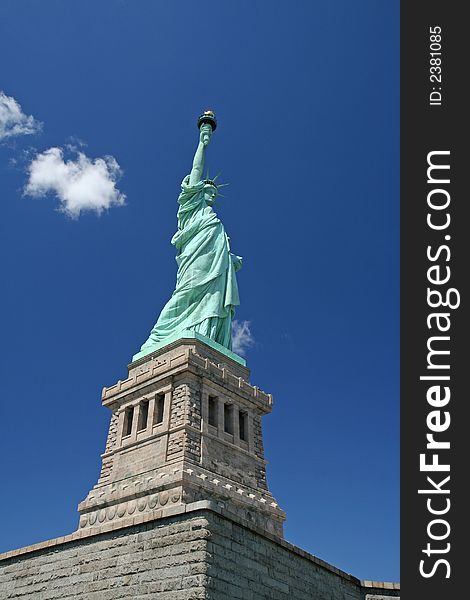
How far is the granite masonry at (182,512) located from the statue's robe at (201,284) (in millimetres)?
2004

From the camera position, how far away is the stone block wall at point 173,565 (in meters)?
11.3

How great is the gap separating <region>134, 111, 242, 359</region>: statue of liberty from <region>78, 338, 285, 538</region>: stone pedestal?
2002 millimetres

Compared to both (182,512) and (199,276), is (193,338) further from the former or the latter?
(182,512)

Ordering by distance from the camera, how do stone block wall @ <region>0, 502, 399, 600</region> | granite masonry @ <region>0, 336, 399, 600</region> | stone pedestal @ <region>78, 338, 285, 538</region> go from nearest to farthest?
stone block wall @ <region>0, 502, 399, 600</region>
granite masonry @ <region>0, 336, 399, 600</region>
stone pedestal @ <region>78, 338, 285, 538</region>

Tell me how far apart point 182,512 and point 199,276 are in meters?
23.8

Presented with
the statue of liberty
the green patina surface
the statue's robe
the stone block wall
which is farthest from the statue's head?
the stone block wall

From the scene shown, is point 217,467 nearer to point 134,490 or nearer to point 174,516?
point 134,490

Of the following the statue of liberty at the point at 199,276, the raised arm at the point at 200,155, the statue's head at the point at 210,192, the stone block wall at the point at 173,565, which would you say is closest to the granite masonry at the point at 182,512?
the stone block wall at the point at 173,565

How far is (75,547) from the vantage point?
13398mm

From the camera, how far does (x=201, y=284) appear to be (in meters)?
34.5

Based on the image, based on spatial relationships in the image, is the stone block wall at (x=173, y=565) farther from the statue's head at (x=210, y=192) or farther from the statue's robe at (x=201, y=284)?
the statue's head at (x=210, y=192)

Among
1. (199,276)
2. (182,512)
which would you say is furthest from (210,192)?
(182,512)

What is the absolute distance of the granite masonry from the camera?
11.6 m

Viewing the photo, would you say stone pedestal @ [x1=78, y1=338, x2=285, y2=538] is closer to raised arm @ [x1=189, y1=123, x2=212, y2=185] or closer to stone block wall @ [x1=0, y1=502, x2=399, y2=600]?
stone block wall @ [x1=0, y1=502, x2=399, y2=600]
